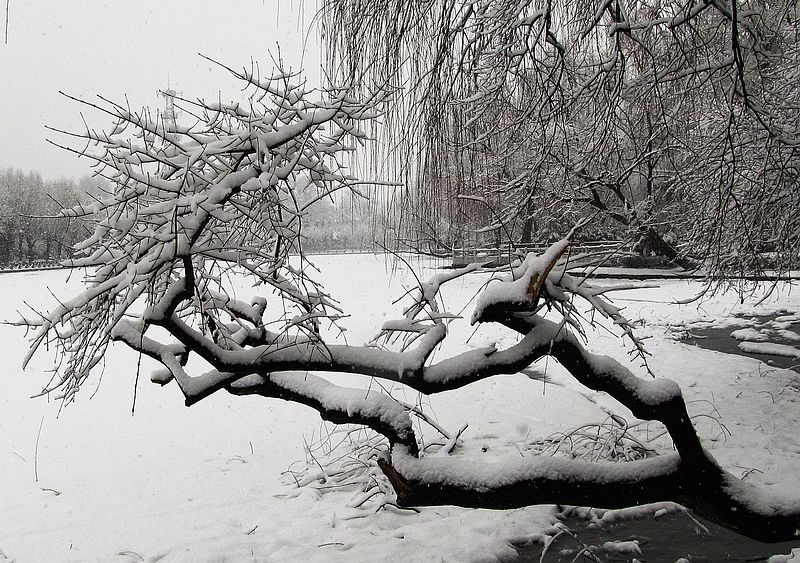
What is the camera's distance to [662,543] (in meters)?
4.26

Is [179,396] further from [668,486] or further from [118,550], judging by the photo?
[668,486]

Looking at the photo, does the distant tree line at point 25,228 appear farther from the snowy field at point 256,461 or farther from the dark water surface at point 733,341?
the dark water surface at point 733,341

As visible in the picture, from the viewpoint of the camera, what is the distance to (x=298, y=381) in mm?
3143

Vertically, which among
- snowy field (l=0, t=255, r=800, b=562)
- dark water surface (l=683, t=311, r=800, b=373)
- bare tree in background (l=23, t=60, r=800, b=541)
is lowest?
snowy field (l=0, t=255, r=800, b=562)

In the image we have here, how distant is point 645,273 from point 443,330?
22517mm

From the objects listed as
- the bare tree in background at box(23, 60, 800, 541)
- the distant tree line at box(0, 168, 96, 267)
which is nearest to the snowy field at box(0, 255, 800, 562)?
the bare tree in background at box(23, 60, 800, 541)

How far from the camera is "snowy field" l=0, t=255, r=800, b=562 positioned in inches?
181

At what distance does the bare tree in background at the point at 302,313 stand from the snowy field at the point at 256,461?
404mm

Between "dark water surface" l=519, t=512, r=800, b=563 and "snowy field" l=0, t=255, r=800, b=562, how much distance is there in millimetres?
232

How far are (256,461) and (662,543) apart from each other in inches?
167

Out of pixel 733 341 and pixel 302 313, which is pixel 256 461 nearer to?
pixel 302 313

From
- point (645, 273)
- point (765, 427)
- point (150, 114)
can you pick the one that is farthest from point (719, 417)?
point (645, 273)

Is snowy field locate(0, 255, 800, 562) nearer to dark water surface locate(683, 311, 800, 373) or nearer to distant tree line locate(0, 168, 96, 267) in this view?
dark water surface locate(683, 311, 800, 373)

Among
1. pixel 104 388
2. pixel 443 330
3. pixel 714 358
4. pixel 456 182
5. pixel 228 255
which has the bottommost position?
pixel 104 388
